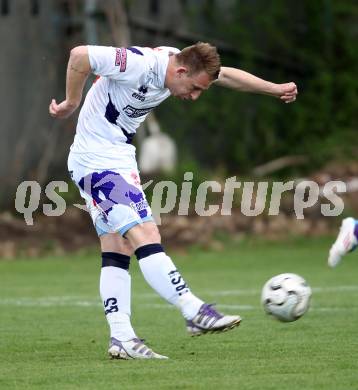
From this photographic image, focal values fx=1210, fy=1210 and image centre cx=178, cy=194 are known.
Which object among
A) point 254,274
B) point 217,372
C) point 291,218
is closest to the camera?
point 217,372

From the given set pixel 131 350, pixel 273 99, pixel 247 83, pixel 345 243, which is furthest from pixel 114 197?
pixel 273 99

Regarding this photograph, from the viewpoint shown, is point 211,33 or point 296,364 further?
point 211,33

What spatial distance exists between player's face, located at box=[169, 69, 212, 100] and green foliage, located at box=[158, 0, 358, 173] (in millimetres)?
11042

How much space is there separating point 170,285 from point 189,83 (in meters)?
1.19

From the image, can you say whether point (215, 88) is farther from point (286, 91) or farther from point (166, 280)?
point (166, 280)

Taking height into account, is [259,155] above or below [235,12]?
→ below

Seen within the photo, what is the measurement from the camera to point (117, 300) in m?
7.41

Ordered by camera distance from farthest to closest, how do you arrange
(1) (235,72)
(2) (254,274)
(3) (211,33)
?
(3) (211,33) → (2) (254,274) → (1) (235,72)

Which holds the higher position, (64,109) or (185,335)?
(64,109)

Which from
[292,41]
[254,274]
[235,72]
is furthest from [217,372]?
[292,41]

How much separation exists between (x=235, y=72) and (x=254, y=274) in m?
6.02

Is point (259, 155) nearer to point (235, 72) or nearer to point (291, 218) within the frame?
point (291, 218)

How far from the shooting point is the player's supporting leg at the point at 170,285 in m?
6.94

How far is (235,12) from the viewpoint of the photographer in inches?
756
